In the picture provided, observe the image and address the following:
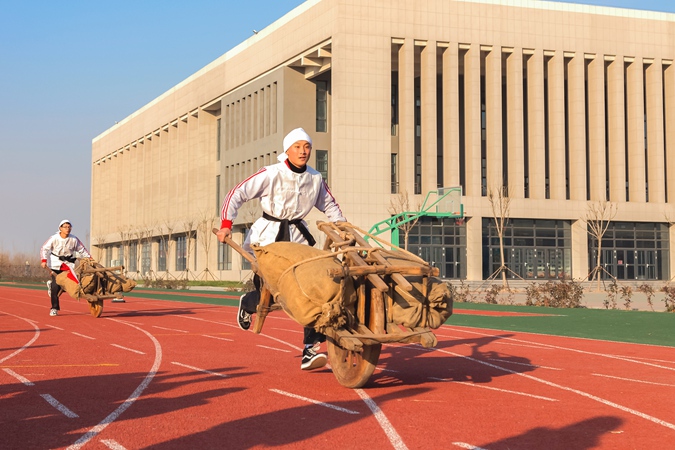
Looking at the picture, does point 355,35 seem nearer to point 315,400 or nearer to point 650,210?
point 650,210

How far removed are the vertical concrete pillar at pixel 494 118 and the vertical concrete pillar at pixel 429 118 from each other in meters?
3.55

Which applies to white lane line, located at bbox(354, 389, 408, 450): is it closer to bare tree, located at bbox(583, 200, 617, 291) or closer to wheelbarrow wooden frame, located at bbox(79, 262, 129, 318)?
wheelbarrow wooden frame, located at bbox(79, 262, 129, 318)

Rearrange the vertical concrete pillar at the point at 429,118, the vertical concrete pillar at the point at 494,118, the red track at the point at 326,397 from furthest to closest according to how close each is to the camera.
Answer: the vertical concrete pillar at the point at 494,118
the vertical concrete pillar at the point at 429,118
the red track at the point at 326,397

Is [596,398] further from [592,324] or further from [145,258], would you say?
[145,258]

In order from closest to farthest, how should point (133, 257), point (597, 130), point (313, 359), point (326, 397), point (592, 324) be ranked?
point (326, 397), point (313, 359), point (592, 324), point (597, 130), point (133, 257)

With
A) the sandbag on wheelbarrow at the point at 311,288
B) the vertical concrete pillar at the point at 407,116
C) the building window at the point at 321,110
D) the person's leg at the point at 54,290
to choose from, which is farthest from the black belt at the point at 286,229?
the building window at the point at 321,110

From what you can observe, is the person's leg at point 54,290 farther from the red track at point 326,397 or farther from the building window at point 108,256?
the building window at point 108,256

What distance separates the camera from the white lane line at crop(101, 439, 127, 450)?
595cm

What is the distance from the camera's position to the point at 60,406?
7.66 meters

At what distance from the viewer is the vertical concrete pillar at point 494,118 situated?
56594 millimetres

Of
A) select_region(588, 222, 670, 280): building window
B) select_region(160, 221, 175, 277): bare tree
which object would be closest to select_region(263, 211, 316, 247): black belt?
select_region(588, 222, 670, 280): building window

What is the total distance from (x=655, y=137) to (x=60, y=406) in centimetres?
5851

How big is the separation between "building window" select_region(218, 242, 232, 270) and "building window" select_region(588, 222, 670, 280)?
27.2 metres

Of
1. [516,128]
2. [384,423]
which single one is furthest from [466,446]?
[516,128]
